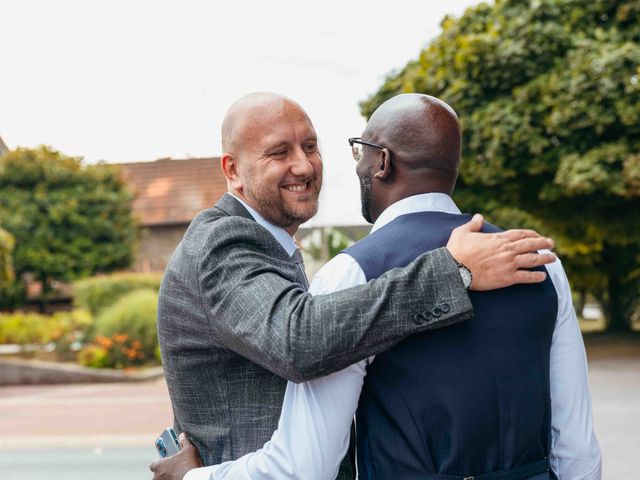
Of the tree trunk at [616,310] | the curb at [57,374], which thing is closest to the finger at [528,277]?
the curb at [57,374]

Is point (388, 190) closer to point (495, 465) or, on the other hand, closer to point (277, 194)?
point (277, 194)

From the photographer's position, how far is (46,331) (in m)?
20.9

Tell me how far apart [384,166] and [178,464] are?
0.94 m

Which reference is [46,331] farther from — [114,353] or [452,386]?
[452,386]

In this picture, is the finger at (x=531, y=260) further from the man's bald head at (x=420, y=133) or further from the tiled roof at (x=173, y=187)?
the tiled roof at (x=173, y=187)

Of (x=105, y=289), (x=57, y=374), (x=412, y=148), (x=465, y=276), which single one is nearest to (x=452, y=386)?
(x=465, y=276)

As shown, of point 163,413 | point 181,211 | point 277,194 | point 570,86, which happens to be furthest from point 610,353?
point 181,211

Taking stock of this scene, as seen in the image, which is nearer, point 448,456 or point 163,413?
point 448,456

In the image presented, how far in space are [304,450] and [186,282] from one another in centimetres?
52

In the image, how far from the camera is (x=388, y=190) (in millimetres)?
2102

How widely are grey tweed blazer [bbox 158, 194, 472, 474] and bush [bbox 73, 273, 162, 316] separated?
20123mm

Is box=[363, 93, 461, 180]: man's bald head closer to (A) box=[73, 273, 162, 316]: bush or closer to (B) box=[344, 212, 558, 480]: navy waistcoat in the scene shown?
(B) box=[344, 212, 558, 480]: navy waistcoat

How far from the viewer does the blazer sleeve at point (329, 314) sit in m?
1.85

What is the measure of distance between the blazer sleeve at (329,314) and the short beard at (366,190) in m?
0.29
